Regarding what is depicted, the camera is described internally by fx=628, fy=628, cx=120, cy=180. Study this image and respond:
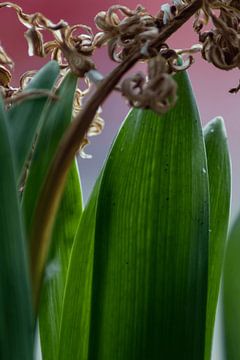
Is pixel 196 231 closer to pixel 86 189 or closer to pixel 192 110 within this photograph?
pixel 192 110

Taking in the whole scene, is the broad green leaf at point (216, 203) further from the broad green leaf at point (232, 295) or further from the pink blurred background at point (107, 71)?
the pink blurred background at point (107, 71)

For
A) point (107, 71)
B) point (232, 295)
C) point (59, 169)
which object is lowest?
point (232, 295)

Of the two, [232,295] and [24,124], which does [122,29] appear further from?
[232,295]

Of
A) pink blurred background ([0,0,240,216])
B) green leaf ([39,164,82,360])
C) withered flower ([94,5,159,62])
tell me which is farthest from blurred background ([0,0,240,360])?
withered flower ([94,5,159,62])

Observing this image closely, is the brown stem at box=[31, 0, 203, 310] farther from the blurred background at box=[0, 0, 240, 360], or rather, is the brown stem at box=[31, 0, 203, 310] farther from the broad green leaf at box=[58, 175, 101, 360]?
the blurred background at box=[0, 0, 240, 360]

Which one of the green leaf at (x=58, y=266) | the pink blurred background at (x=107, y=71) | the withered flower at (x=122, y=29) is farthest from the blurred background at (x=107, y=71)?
the withered flower at (x=122, y=29)

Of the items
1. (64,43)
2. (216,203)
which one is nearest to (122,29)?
(64,43)
